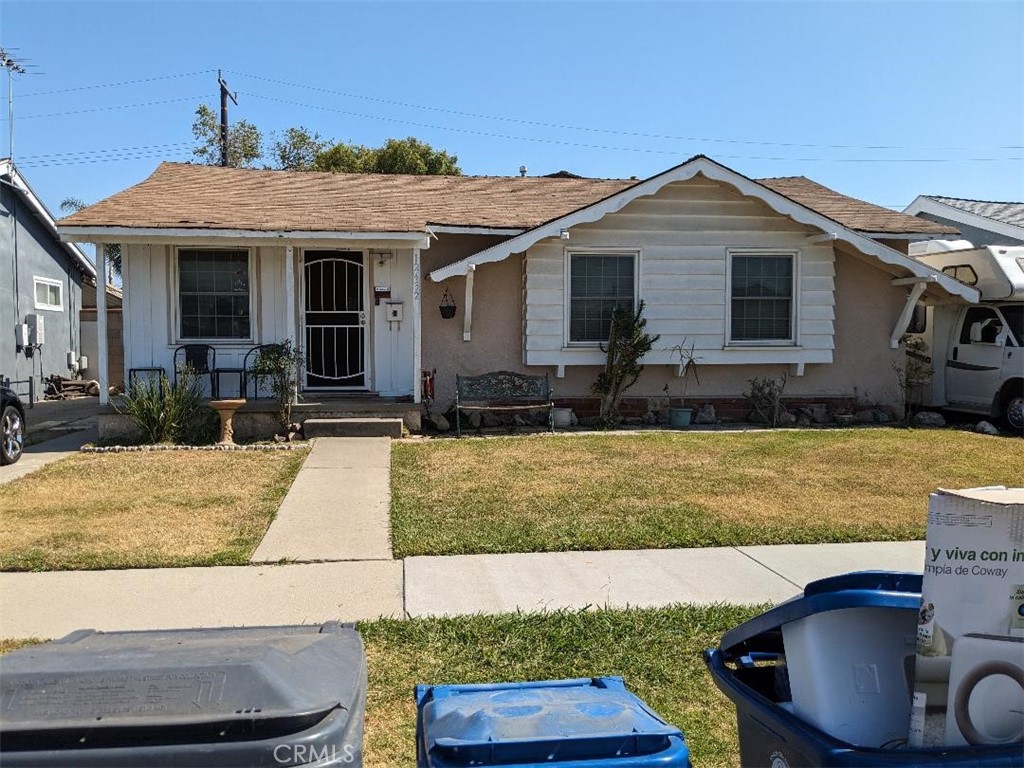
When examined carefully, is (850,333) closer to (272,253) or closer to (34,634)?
(272,253)

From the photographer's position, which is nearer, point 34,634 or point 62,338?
point 34,634

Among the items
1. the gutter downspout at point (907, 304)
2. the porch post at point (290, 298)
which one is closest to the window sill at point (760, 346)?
the gutter downspout at point (907, 304)

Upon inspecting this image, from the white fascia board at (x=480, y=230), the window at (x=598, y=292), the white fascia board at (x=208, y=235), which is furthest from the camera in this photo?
the window at (x=598, y=292)

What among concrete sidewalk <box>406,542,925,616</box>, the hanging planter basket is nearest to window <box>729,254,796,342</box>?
the hanging planter basket

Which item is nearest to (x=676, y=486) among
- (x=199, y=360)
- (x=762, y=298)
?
(x=762, y=298)

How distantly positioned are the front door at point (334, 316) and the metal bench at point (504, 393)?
1835 millimetres

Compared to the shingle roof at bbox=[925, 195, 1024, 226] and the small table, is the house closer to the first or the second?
the small table

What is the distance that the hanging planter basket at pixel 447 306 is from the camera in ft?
44.2

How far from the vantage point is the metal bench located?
12.7 meters

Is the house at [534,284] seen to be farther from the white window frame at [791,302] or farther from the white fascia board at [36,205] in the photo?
the white fascia board at [36,205]

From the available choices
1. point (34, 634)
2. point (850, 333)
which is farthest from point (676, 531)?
point (850, 333)

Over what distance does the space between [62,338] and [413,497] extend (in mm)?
17618

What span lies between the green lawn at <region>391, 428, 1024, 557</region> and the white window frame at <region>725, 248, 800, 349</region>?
1.99 metres

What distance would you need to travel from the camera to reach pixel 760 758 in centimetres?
237
